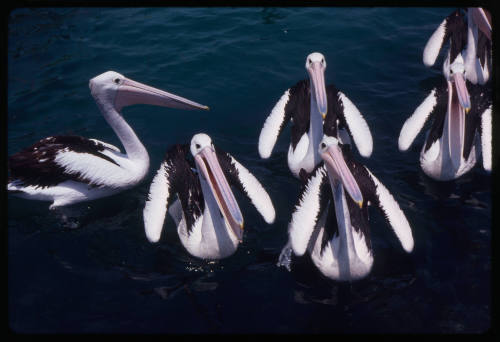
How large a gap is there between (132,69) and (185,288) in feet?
16.7

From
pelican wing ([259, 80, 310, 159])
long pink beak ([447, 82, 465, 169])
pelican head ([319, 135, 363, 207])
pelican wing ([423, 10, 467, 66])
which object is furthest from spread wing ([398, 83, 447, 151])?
pelican head ([319, 135, 363, 207])

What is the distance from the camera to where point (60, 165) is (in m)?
4.57

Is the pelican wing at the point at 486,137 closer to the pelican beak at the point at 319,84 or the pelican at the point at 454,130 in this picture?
the pelican at the point at 454,130

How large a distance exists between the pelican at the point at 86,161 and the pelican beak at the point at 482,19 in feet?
14.2

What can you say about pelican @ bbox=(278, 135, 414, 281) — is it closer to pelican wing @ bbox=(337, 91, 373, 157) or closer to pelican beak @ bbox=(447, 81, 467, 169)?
pelican wing @ bbox=(337, 91, 373, 157)

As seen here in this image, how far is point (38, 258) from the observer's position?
432cm

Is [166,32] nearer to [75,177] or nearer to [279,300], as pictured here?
[75,177]

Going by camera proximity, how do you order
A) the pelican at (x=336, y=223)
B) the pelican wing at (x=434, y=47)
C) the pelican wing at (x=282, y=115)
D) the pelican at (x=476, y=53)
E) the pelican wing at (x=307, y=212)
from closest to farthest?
1. the pelican at (x=336, y=223)
2. the pelican wing at (x=307, y=212)
3. the pelican wing at (x=282, y=115)
4. the pelican at (x=476, y=53)
5. the pelican wing at (x=434, y=47)

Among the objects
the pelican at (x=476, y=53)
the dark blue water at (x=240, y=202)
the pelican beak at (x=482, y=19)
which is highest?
the pelican beak at (x=482, y=19)

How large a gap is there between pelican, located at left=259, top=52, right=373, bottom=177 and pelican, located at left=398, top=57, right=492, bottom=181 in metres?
0.63

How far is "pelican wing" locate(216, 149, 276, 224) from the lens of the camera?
161 inches

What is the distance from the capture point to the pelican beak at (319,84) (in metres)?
4.21

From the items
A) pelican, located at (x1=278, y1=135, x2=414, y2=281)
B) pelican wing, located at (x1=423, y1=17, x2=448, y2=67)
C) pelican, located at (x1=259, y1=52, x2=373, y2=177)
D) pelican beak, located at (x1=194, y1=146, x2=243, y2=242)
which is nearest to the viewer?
pelican beak, located at (x1=194, y1=146, x2=243, y2=242)

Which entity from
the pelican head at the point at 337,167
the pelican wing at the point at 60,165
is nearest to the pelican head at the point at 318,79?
the pelican head at the point at 337,167
